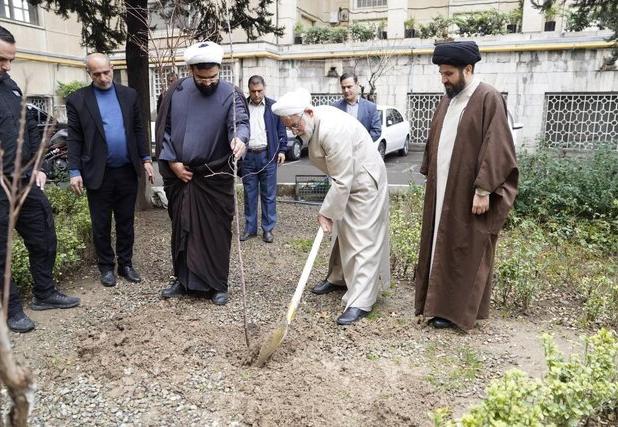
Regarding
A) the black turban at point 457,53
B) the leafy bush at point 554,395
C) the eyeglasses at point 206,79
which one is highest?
the black turban at point 457,53

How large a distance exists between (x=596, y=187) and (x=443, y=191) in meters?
3.58

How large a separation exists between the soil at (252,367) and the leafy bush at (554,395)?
64 cm

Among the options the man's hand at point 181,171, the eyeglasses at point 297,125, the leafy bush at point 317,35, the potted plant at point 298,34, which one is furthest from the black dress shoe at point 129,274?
the potted plant at point 298,34

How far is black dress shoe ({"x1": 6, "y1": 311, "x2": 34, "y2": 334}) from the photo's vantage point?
354 centimetres

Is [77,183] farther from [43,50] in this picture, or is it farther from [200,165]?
[43,50]

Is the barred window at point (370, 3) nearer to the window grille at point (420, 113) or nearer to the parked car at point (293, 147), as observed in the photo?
the window grille at point (420, 113)

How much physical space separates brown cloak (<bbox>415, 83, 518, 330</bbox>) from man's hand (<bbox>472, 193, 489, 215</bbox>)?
67mm

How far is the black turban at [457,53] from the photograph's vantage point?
10.3 feet

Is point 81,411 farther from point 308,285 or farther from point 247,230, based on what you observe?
point 247,230

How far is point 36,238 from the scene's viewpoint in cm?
368

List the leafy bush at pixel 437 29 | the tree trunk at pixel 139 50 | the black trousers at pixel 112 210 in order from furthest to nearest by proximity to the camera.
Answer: the leafy bush at pixel 437 29, the tree trunk at pixel 139 50, the black trousers at pixel 112 210

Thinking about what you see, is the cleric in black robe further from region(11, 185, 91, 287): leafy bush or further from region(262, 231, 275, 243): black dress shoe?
region(262, 231, 275, 243): black dress shoe

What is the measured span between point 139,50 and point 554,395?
19.6ft

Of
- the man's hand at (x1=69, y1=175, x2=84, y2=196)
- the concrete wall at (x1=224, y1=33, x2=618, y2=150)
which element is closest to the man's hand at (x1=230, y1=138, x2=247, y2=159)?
the man's hand at (x1=69, y1=175, x2=84, y2=196)
